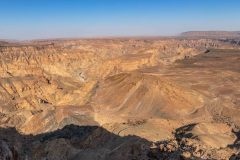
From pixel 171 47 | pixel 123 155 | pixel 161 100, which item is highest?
pixel 123 155

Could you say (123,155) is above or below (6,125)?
above

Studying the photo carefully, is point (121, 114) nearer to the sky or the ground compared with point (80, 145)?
nearer to the ground

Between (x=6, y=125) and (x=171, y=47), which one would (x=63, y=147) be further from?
(x=171, y=47)

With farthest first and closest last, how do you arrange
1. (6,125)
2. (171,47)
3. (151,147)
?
(171,47) → (6,125) → (151,147)

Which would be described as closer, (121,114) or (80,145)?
(80,145)

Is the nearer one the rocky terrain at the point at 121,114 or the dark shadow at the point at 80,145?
the dark shadow at the point at 80,145

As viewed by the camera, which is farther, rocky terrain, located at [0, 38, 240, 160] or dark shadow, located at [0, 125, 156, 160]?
rocky terrain, located at [0, 38, 240, 160]

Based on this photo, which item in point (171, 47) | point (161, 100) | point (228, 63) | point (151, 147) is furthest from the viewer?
point (171, 47)

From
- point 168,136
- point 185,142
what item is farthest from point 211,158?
point 168,136
